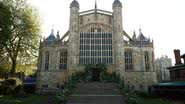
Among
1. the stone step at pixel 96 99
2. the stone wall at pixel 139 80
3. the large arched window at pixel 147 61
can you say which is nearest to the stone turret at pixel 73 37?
the stone wall at pixel 139 80

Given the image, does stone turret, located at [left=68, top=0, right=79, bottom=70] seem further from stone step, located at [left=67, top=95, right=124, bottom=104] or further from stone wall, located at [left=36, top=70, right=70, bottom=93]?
stone step, located at [left=67, top=95, right=124, bottom=104]

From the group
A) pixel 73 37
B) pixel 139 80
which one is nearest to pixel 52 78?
pixel 73 37

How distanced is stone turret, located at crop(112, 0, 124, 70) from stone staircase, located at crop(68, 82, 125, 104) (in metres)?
6.41

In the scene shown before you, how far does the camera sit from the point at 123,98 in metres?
25.9

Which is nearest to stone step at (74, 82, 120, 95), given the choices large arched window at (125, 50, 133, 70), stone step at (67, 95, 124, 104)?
stone step at (67, 95, 124, 104)

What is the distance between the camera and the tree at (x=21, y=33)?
114 feet

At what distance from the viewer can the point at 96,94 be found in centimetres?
2814

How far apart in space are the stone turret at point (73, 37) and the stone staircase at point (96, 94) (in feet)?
21.0

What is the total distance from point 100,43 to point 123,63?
5.23 metres

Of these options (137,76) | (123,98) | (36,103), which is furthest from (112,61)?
(36,103)

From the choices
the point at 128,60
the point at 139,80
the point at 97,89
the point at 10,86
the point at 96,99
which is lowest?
the point at 96,99

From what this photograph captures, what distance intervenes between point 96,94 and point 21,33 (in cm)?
1532

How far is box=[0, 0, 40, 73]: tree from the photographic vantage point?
34688 mm

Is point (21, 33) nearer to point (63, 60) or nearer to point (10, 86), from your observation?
point (10, 86)
